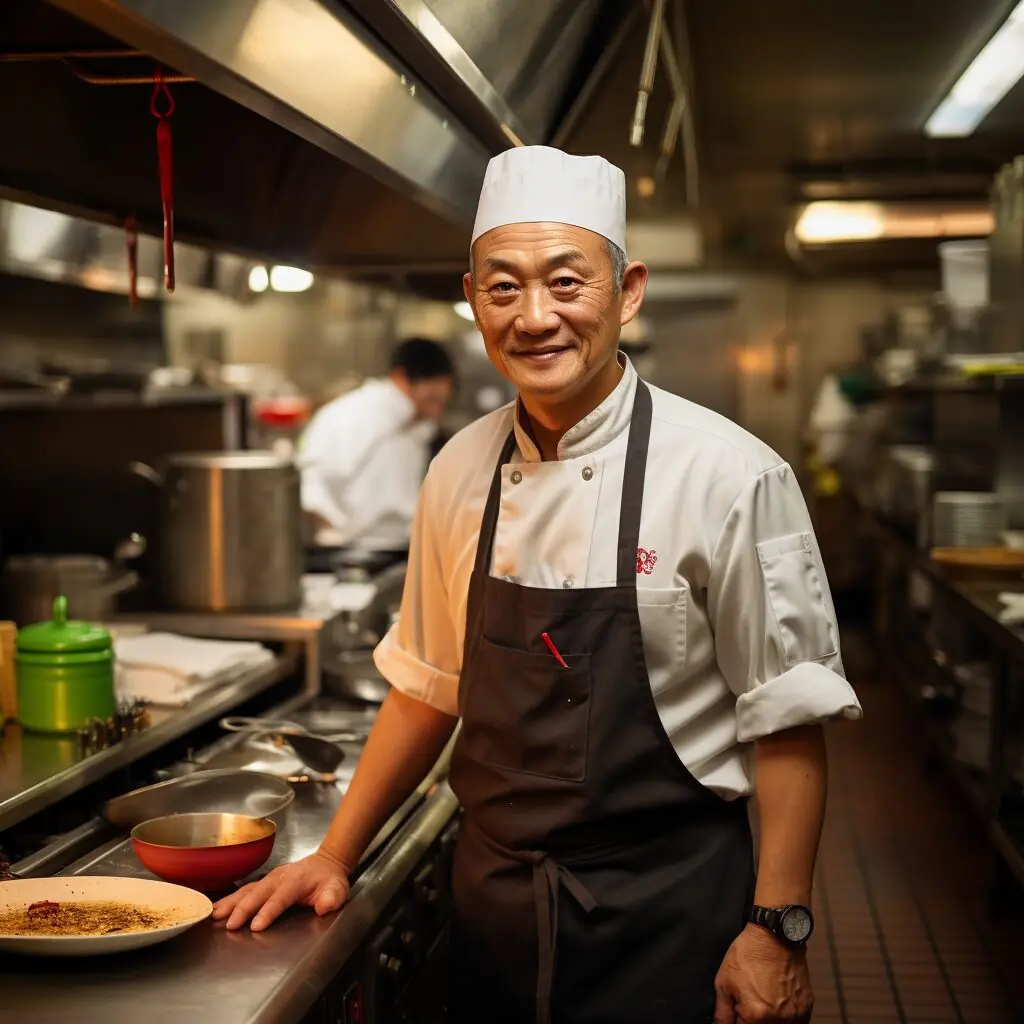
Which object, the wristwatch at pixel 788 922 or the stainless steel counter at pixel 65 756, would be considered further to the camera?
the stainless steel counter at pixel 65 756

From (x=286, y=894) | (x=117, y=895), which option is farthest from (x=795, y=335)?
(x=117, y=895)

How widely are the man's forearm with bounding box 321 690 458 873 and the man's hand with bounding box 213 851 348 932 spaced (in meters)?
0.07

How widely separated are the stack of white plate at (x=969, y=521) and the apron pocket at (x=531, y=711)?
132 inches

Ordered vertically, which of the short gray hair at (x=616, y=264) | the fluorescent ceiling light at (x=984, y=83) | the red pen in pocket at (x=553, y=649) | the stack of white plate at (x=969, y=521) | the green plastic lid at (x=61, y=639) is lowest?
the green plastic lid at (x=61, y=639)

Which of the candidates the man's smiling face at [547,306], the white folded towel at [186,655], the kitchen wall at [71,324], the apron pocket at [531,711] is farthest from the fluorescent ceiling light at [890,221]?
the apron pocket at [531,711]

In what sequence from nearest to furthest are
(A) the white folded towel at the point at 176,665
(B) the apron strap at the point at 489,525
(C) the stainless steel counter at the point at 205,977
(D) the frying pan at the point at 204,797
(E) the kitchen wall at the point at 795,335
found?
(C) the stainless steel counter at the point at 205,977 → (B) the apron strap at the point at 489,525 → (D) the frying pan at the point at 204,797 → (A) the white folded towel at the point at 176,665 → (E) the kitchen wall at the point at 795,335

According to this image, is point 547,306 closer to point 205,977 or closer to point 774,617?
point 774,617

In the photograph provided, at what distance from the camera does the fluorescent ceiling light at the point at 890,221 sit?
20.6ft

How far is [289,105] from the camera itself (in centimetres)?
156

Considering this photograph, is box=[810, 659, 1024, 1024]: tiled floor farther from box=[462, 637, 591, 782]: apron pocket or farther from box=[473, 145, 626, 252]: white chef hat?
box=[473, 145, 626, 252]: white chef hat

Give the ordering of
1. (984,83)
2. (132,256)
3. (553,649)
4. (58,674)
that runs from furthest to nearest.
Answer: (984,83) → (132,256) → (58,674) → (553,649)

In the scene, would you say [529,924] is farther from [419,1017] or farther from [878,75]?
[878,75]

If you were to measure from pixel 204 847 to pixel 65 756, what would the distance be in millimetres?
523

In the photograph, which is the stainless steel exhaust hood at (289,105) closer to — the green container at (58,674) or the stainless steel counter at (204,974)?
the green container at (58,674)
